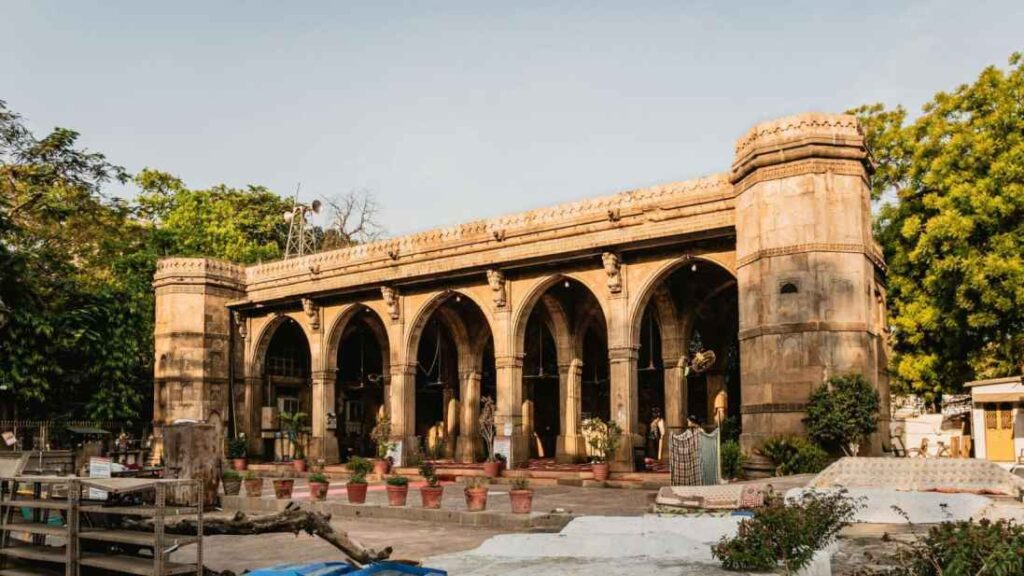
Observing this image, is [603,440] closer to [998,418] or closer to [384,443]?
[384,443]

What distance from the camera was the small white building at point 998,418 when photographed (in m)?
25.5

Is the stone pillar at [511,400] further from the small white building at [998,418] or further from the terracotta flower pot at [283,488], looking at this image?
the small white building at [998,418]

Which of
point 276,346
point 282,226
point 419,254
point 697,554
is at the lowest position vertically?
point 697,554

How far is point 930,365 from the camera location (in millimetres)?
27859

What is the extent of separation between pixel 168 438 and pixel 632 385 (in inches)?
449

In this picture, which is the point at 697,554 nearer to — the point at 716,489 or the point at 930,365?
the point at 716,489

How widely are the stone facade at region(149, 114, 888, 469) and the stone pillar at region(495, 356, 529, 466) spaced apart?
0.18 feet

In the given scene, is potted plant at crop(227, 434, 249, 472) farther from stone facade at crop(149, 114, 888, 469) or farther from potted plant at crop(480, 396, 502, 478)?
potted plant at crop(480, 396, 502, 478)

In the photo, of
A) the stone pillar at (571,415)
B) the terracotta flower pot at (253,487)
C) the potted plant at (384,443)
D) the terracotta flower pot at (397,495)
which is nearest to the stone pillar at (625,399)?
the stone pillar at (571,415)

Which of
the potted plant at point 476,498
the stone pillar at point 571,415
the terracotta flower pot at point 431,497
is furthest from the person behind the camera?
the stone pillar at point 571,415

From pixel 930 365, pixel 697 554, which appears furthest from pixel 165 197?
pixel 697 554

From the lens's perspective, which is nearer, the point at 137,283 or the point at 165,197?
the point at 137,283

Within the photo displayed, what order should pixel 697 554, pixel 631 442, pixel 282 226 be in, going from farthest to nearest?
pixel 282 226 < pixel 631 442 < pixel 697 554

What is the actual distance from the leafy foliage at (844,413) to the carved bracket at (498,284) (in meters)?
9.72
